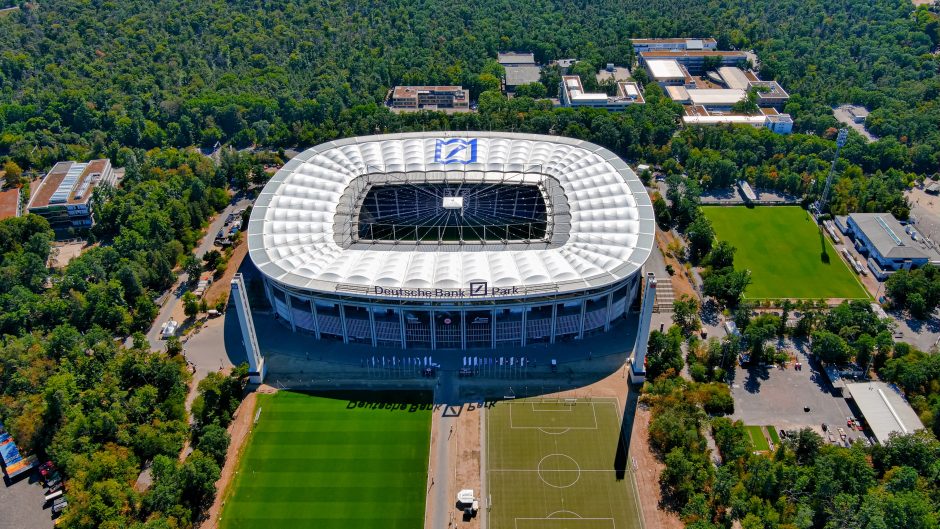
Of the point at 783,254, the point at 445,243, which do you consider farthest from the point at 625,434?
the point at 783,254

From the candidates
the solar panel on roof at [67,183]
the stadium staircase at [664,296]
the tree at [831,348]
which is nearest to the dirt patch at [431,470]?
the stadium staircase at [664,296]

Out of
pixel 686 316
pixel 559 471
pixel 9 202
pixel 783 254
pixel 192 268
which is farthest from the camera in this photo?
pixel 9 202

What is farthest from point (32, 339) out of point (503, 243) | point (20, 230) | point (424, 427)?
point (503, 243)

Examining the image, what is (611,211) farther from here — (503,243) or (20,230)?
(20,230)

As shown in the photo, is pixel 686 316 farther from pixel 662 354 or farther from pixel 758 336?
pixel 758 336

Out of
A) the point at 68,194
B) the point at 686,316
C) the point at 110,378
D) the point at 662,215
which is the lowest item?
the point at 686,316

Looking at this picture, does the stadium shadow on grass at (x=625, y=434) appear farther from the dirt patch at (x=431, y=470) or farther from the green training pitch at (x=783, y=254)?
the green training pitch at (x=783, y=254)

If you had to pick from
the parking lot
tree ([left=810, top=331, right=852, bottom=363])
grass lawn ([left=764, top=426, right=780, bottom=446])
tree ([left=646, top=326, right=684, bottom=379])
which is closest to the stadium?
tree ([left=646, top=326, right=684, bottom=379])
